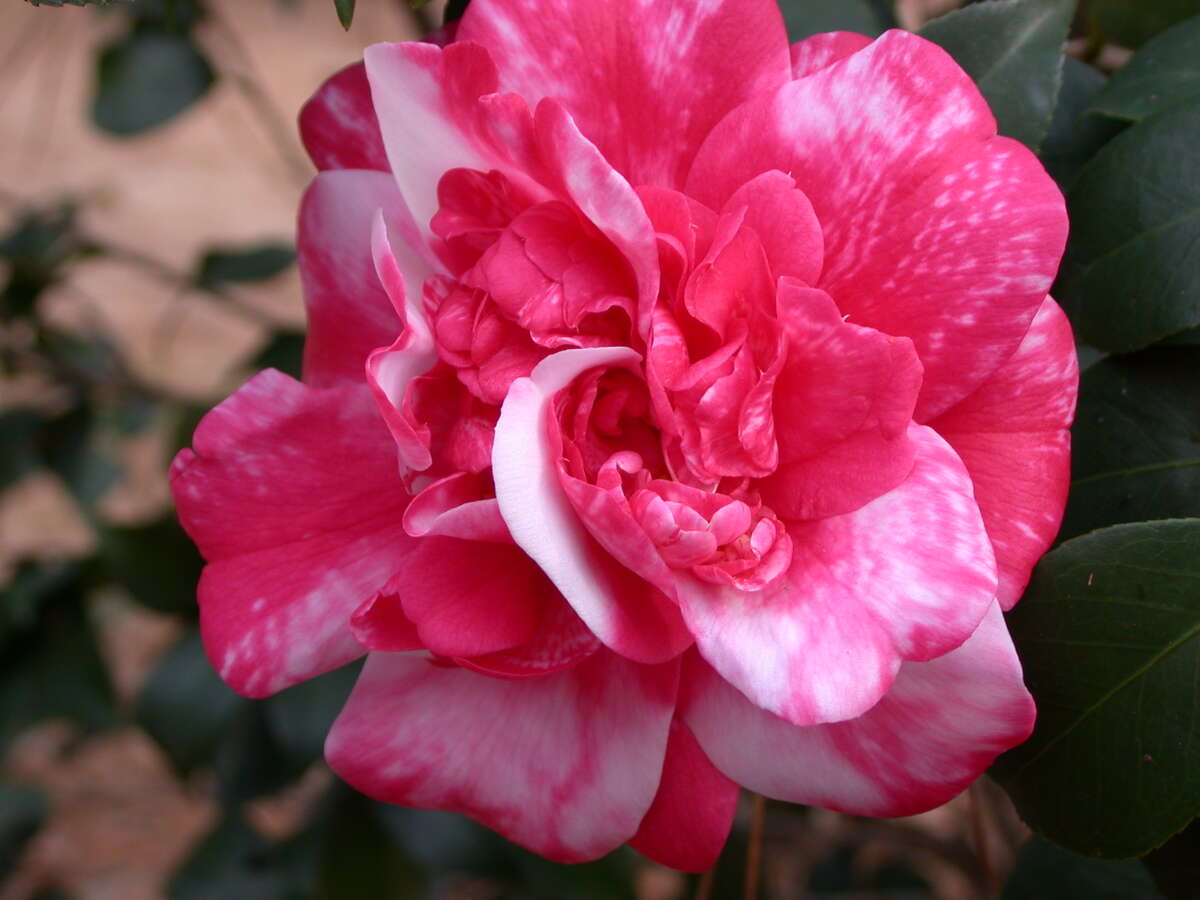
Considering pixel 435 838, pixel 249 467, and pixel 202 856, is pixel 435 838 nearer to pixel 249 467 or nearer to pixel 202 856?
pixel 202 856

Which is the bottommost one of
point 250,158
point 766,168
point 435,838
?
point 250,158

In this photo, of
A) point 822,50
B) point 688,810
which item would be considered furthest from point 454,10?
point 688,810

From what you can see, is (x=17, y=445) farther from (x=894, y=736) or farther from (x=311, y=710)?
(x=894, y=736)

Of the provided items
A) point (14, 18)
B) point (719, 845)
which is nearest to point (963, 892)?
point (719, 845)

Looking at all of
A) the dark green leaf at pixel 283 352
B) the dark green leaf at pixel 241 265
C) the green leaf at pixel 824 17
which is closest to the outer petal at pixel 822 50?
the green leaf at pixel 824 17

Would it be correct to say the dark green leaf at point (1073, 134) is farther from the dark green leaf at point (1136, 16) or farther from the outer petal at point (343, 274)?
the outer petal at point (343, 274)

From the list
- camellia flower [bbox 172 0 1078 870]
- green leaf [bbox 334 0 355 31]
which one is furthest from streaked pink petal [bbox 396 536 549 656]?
green leaf [bbox 334 0 355 31]
